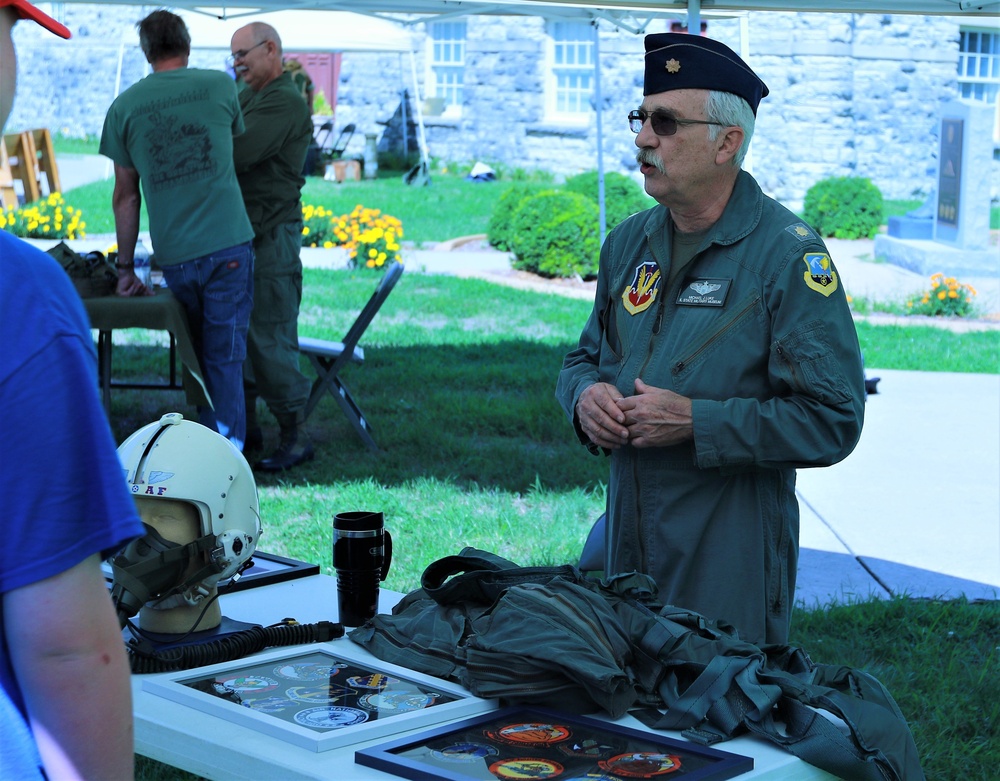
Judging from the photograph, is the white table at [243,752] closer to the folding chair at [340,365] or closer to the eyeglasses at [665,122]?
the eyeglasses at [665,122]

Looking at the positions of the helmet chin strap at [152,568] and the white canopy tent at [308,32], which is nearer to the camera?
the helmet chin strap at [152,568]

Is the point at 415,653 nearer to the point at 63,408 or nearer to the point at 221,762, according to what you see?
the point at 221,762

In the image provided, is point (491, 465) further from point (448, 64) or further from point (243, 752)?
point (448, 64)

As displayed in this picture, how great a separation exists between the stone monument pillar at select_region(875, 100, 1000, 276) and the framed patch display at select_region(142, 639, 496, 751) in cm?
1290

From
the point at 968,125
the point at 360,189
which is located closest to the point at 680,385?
the point at 968,125

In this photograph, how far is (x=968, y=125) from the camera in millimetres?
13719

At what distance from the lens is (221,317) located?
579 centimetres

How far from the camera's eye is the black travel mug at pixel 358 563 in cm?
233

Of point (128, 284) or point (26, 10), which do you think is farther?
point (128, 284)

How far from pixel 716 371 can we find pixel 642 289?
0.91ft

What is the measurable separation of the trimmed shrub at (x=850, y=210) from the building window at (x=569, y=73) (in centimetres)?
707

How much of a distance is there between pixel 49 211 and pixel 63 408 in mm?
14685

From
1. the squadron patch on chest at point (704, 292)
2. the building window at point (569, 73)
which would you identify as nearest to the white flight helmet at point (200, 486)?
the squadron patch on chest at point (704, 292)

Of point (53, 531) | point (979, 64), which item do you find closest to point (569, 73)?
point (979, 64)
